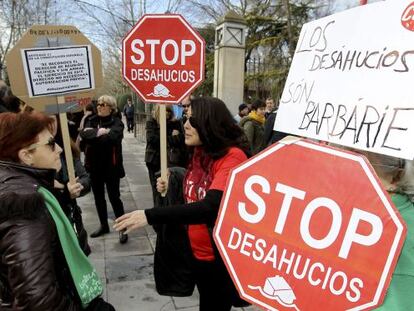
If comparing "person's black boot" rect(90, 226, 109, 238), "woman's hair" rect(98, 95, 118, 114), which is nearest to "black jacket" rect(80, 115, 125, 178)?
"woman's hair" rect(98, 95, 118, 114)

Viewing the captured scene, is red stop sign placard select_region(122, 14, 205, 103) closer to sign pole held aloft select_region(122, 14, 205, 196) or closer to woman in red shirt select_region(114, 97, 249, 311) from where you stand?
sign pole held aloft select_region(122, 14, 205, 196)

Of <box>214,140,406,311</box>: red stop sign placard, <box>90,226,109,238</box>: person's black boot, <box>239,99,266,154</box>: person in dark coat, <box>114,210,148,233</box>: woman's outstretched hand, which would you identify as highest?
<box>214,140,406,311</box>: red stop sign placard

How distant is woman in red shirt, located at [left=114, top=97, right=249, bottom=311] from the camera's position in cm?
202

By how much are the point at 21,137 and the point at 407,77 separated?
5.06 ft

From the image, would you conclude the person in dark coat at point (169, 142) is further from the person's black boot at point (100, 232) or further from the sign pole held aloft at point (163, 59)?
the sign pole held aloft at point (163, 59)

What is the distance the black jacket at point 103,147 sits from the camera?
4512 mm

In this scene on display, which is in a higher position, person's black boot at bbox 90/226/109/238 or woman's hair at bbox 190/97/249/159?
woman's hair at bbox 190/97/249/159

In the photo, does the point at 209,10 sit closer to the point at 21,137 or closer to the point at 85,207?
the point at 85,207

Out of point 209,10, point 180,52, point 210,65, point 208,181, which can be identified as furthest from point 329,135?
point 209,10

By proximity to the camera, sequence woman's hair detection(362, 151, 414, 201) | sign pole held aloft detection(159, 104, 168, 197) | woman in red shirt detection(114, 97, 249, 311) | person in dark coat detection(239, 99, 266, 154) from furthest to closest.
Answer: person in dark coat detection(239, 99, 266, 154)
sign pole held aloft detection(159, 104, 168, 197)
woman in red shirt detection(114, 97, 249, 311)
woman's hair detection(362, 151, 414, 201)

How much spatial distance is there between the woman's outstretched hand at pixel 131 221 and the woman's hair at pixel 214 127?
53 cm

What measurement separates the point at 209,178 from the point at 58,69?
131 cm

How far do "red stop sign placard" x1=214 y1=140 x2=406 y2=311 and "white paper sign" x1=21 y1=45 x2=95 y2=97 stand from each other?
1.68 meters

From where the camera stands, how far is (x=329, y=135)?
4.21ft
